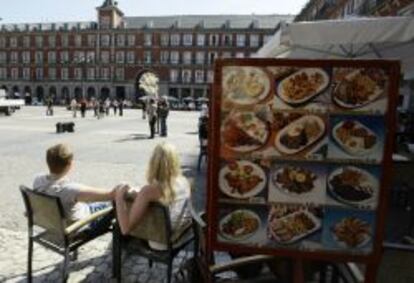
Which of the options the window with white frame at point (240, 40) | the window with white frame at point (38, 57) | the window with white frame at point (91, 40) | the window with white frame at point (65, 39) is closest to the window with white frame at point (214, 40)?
the window with white frame at point (240, 40)

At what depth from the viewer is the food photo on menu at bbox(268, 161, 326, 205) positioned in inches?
127

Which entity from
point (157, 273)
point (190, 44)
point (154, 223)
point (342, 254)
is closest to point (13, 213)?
point (157, 273)

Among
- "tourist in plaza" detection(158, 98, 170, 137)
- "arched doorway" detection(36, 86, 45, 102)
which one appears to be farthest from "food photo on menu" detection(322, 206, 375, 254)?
"arched doorway" detection(36, 86, 45, 102)

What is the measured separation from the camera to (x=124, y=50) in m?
80.1

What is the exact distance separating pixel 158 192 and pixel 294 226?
52.2 inches

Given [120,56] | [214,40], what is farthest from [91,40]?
[214,40]

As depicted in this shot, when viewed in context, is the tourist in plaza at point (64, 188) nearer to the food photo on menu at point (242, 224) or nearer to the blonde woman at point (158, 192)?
the blonde woman at point (158, 192)

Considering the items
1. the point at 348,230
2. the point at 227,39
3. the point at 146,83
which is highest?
the point at 227,39

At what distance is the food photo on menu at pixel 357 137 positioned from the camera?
3131 millimetres

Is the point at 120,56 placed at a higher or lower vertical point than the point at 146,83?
higher

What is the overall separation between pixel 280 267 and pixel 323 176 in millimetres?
942

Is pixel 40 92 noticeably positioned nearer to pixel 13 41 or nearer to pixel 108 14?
pixel 13 41

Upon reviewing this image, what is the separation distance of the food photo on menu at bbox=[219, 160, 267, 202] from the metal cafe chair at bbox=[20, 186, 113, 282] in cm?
175

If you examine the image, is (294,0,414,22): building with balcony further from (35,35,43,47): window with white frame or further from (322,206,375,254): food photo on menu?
(35,35,43,47): window with white frame
